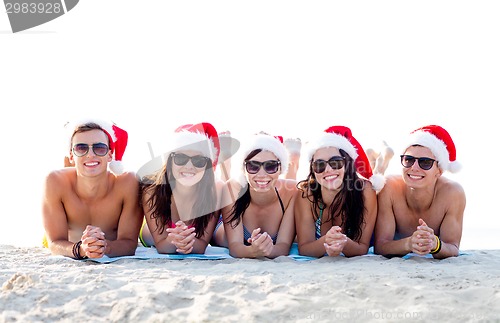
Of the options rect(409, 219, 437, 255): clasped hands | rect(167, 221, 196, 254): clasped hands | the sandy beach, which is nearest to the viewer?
the sandy beach

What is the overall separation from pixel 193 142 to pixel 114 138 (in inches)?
33.8

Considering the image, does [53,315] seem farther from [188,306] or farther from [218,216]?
[218,216]

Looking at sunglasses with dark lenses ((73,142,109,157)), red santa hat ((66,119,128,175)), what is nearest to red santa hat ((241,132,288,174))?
red santa hat ((66,119,128,175))

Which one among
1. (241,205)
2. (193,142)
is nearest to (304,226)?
(241,205)

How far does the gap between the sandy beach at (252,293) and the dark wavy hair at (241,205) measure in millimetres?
809

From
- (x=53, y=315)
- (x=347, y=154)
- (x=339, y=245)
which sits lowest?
(x=339, y=245)

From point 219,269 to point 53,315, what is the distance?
5.21ft

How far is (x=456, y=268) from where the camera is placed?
15.0ft

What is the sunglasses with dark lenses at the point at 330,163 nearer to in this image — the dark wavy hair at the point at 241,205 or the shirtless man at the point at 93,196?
the dark wavy hair at the point at 241,205

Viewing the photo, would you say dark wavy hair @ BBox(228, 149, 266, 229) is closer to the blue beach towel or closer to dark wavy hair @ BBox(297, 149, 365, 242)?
the blue beach towel

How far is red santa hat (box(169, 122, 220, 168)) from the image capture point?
219 inches

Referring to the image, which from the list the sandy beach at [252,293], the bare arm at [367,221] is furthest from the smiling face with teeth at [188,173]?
the bare arm at [367,221]

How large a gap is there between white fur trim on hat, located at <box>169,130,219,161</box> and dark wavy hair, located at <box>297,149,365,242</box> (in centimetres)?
113

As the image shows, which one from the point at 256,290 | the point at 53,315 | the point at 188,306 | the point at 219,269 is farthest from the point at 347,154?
the point at 53,315
